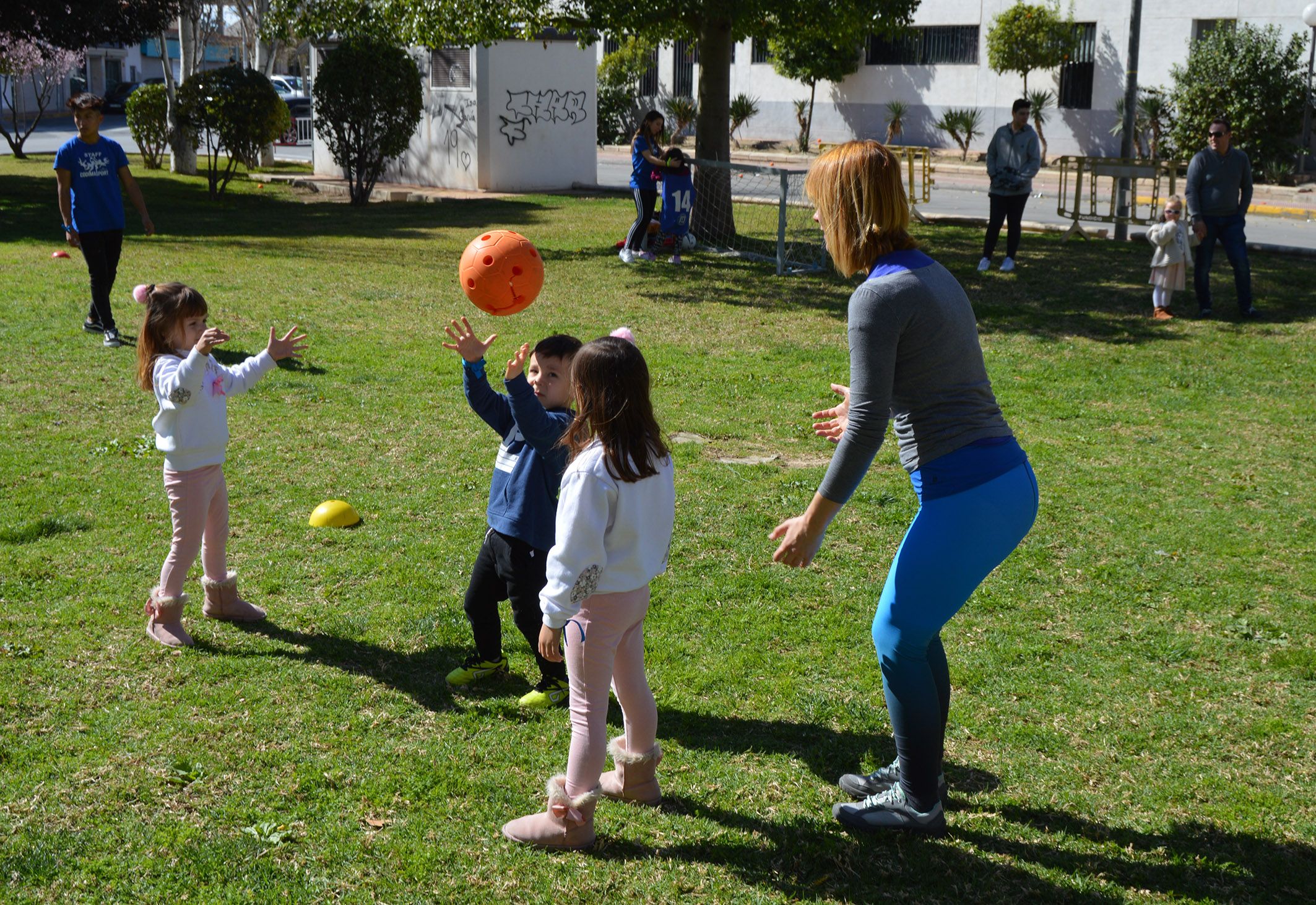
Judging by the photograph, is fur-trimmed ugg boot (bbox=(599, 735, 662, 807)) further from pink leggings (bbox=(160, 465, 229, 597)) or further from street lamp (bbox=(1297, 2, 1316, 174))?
street lamp (bbox=(1297, 2, 1316, 174))

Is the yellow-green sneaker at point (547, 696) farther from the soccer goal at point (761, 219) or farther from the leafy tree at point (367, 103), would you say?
the leafy tree at point (367, 103)

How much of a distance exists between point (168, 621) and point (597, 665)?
2.20m

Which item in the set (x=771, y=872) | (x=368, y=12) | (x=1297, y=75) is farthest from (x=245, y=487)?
(x=1297, y=75)

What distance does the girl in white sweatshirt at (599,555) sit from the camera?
128 inches

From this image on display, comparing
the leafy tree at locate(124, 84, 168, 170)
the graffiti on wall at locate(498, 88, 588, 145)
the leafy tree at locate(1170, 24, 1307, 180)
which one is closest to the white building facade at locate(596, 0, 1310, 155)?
the leafy tree at locate(1170, 24, 1307, 180)

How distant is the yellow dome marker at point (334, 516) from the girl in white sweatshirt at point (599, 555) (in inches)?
112

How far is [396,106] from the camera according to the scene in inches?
831

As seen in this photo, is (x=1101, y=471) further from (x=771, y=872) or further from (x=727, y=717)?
(x=771, y=872)

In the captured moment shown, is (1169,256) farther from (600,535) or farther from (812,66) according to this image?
(812,66)

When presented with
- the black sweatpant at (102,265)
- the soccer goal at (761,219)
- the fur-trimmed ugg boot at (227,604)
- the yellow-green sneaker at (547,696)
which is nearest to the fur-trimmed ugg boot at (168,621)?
the fur-trimmed ugg boot at (227,604)

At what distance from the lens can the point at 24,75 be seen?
46.3 m

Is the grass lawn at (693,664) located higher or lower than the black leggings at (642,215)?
lower

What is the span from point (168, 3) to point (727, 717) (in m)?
21.5

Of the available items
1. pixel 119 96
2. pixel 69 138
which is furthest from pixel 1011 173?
pixel 119 96
